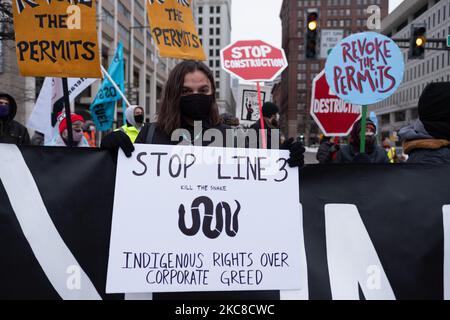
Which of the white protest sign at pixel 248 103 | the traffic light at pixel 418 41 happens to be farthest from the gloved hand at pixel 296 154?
the traffic light at pixel 418 41

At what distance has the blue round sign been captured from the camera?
16.5 feet

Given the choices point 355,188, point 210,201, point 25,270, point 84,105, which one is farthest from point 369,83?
point 84,105

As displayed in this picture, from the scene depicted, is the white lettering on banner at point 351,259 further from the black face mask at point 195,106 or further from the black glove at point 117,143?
the black glove at point 117,143

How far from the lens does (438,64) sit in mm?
60594

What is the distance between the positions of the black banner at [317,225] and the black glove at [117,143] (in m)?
0.06

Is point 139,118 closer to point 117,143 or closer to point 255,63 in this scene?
point 255,63

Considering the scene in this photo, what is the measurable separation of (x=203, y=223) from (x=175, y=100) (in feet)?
2.96

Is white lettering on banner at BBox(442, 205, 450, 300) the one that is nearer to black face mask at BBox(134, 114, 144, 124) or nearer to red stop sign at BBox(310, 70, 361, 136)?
red stop sign at BBox(310, 70, 361, 136)

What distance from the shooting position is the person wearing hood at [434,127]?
9.50 ft

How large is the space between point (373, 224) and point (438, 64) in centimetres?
6610

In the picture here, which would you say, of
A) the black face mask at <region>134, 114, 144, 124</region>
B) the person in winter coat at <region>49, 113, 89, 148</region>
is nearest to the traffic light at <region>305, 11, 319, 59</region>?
the black face mask at <region>134, 114, 144, 124</region>

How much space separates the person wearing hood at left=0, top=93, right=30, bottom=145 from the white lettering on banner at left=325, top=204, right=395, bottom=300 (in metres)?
3.73
